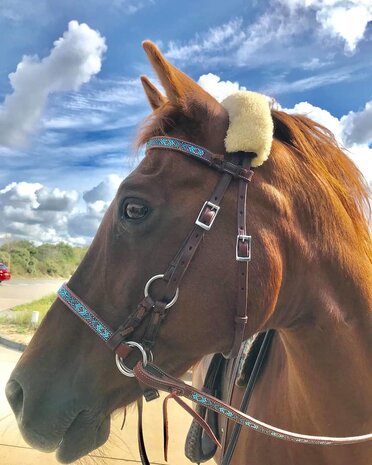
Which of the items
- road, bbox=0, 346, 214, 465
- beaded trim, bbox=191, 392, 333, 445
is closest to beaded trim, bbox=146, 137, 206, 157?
beaded trim, bbox=191, 392, 333, 445

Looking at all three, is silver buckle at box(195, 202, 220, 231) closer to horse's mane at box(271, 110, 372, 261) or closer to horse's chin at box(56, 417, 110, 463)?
horse's mane at box(271, 110, 372, 261)

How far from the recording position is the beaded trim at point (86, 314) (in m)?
1.31

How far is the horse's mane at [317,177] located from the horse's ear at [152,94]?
197mm

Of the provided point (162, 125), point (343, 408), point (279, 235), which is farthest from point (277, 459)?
point (162, 125)

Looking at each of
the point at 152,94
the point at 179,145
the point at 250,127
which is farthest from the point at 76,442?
the point at 152,94

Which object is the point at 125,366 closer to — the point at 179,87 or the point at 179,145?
the point at 179,145

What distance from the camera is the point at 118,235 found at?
1.36m

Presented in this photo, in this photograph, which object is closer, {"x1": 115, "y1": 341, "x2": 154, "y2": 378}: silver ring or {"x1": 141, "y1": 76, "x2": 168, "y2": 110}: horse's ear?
{"x1": 115, "y1": 341, "x2": 154, "y2": 378}: silver ring

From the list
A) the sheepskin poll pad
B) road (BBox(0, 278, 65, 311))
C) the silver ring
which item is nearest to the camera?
the silver ring

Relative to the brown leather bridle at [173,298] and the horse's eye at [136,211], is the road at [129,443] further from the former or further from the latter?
the horse's eye at [136,211]

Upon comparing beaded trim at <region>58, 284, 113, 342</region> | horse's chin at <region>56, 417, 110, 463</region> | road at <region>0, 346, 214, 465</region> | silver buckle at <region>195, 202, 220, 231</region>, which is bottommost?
road at <region>0, 346, 214, 465</region>

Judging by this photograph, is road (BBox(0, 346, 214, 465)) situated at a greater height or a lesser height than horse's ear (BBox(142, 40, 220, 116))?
lesser

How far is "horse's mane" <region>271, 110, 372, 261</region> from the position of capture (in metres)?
1.48

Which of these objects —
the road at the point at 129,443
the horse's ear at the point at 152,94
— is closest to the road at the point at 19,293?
the road at the point at 129,443
